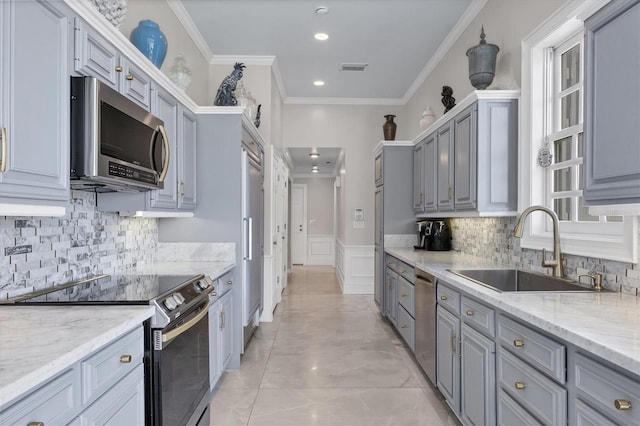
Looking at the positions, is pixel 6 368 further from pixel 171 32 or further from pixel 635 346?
pixel 171 32

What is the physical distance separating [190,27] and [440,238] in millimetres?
3361

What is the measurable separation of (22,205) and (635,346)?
76.3 inches

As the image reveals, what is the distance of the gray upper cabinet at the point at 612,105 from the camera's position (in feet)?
4.39

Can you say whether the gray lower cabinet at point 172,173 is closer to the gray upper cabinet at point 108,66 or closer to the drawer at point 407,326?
the gray upper cabinet at point 108,66

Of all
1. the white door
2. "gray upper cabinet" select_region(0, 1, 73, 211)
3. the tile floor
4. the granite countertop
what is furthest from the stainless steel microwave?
the white door

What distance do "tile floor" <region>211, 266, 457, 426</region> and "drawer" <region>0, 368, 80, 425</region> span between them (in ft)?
Result: 4.92

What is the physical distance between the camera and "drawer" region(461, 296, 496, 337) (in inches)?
73.8

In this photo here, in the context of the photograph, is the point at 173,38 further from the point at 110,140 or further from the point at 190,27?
the point at 110,140

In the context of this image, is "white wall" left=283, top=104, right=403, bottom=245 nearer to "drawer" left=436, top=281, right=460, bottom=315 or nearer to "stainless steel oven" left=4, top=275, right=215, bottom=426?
"drawer" left=436, top=281, right=460, bottom=315

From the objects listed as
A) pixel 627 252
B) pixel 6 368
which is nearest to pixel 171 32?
pixel 6 368

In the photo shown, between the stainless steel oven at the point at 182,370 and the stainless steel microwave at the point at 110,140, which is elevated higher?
the stainless steel microwave at the point at 110,140

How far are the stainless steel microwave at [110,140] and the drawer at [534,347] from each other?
185 centimetres

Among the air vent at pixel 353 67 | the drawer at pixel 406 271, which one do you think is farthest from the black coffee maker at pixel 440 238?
the air vent at pixel 353 67

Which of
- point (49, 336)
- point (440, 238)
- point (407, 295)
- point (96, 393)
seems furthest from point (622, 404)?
point (440, 238)
